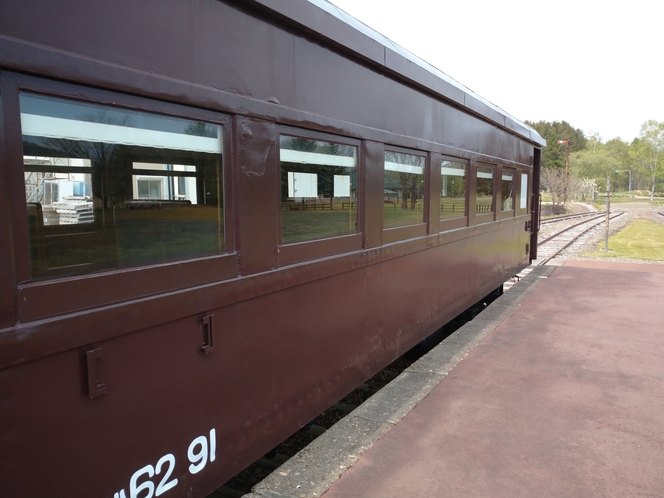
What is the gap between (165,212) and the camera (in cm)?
204

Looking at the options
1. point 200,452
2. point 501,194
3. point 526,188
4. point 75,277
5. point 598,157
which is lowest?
point 200,452

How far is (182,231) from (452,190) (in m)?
3.53

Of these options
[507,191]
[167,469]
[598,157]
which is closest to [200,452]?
[167,469]

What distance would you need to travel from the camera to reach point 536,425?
3.23 meters

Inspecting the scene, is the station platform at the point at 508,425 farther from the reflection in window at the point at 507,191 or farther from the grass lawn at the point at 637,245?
the grass lawn at the point at 637,245

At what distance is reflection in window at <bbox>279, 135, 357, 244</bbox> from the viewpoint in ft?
8.87

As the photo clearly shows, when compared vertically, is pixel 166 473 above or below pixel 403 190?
below

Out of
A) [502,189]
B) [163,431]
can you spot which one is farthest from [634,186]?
[163,431]

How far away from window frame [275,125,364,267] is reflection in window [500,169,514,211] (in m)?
4.10

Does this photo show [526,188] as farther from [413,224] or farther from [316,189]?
[316,189]

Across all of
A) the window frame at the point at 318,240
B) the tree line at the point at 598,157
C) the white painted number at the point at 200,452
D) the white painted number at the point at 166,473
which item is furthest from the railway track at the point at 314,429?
the tree line at the point at 598,157

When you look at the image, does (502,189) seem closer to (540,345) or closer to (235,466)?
(540,345)

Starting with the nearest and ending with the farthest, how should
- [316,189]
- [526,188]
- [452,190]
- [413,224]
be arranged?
1. [316,189]
2. [413,224]
3. [452,190]
4. [526,188]

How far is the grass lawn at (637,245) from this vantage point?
1334 cm
